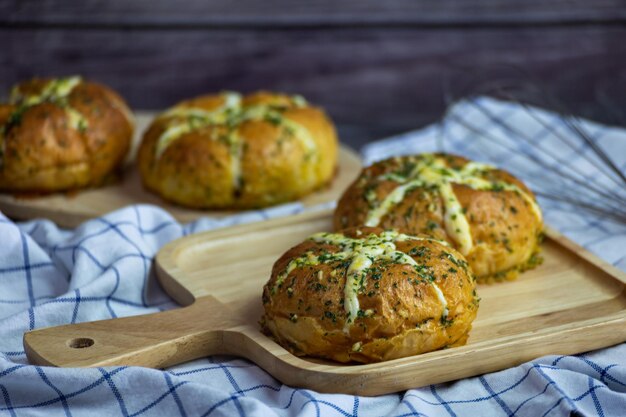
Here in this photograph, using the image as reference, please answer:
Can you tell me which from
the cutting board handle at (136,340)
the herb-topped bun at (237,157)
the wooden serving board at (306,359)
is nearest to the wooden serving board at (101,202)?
the herb-topped bun at (237,157)

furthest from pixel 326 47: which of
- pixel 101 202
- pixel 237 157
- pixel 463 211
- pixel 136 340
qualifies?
pixel 136 340

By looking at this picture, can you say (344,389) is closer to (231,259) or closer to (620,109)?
(231,259)

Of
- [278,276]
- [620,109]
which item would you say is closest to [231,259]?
[278,276]

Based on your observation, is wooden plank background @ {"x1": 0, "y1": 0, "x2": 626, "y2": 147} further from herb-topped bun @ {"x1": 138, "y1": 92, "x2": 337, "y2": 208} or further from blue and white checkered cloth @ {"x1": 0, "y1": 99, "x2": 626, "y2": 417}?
blue and white checkered cloth @ {"x1": 0, "y1": 99, "x2": 626, "y2": 417}

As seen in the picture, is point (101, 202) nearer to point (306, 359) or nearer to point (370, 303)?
point (306, 359)

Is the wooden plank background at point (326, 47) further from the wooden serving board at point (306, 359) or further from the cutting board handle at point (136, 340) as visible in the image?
the cutting board handle at point (136, 340)

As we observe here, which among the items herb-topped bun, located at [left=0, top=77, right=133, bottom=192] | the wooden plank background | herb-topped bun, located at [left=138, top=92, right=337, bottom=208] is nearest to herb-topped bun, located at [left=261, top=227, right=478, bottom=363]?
herb-topped bun, located at [left=138, top=92, right=337, bottom=208]

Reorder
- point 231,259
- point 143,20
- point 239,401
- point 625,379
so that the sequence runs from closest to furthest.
→ point 239,401 < point 625,379 < point 231,259 < point 143,20
